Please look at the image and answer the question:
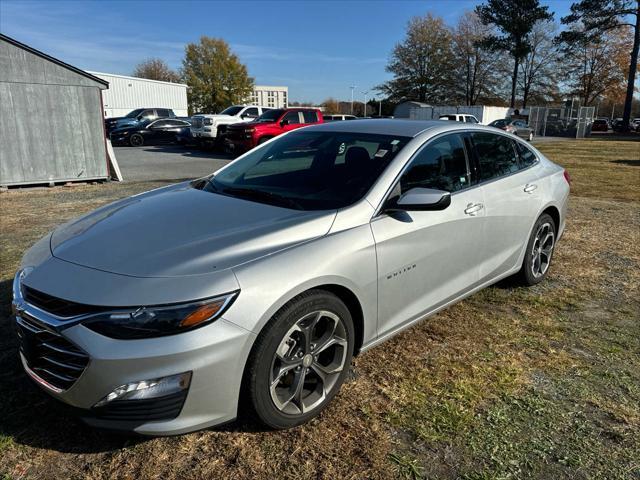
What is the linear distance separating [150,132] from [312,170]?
74.7 feet

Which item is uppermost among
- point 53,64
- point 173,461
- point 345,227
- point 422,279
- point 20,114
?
point 53,64

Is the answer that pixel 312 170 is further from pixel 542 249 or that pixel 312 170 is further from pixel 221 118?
pixel 221 118

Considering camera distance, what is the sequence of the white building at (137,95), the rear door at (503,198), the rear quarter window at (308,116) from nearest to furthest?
the rear door at (503,198) < the rear quarter window at (308,116) < the white building at (137,95)

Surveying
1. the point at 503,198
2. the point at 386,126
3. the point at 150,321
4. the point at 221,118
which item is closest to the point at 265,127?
the point at 221,118

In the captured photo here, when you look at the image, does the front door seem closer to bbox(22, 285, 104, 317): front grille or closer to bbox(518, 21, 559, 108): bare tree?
bbox(22, 285, 104, 317): front grille

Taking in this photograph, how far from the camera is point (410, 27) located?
204 ft

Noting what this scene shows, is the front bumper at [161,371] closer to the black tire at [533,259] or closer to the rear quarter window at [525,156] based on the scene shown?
the black tire at [533,259]

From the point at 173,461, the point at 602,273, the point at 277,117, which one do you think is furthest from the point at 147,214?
the point at 277,117

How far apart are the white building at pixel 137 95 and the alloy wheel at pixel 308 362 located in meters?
42.5

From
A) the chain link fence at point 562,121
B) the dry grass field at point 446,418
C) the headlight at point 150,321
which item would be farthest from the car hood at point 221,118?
the chain link fence at point 562,121

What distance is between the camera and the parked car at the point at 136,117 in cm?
2438

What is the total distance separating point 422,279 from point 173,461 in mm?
1805

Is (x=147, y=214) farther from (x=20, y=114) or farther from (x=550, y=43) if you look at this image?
(x=550, y=43)

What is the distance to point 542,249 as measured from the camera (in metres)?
4.73
